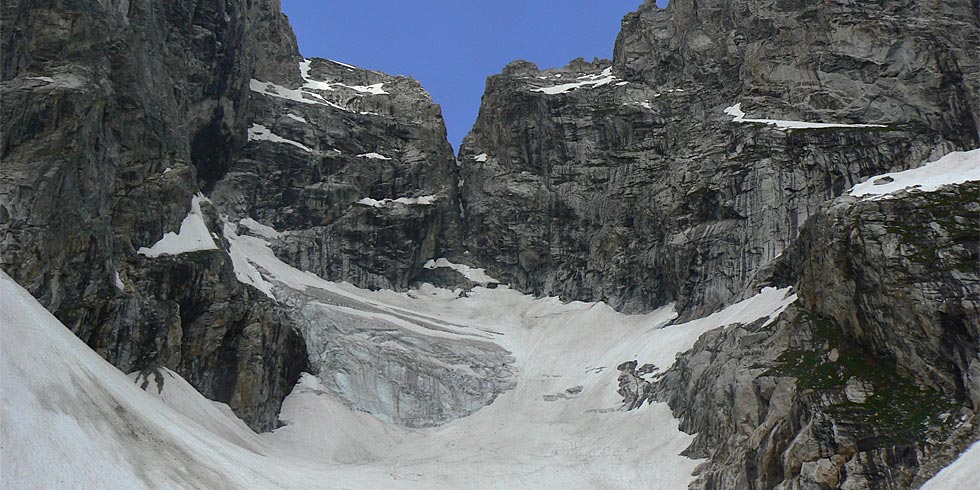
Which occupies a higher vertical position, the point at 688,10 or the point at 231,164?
the point at 688,10

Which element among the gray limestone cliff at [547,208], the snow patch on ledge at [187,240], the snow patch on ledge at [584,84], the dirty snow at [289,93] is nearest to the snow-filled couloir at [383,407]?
the gray limestone cliff at [547,208]

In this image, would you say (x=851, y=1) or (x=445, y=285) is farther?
(x=445, y=285)

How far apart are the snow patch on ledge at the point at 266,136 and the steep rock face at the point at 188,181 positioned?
0.22m

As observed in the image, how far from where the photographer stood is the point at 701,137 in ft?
246

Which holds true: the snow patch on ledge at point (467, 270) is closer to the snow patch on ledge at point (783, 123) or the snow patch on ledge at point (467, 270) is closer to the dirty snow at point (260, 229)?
the dirty snow at point (260, 229)

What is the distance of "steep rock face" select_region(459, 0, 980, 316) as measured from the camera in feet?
212

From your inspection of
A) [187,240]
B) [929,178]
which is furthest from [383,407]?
[929,178]

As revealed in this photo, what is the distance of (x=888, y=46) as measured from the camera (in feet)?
227

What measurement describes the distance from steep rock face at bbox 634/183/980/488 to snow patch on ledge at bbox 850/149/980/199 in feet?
3.68

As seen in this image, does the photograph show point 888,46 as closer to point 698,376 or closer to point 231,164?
point 698,376

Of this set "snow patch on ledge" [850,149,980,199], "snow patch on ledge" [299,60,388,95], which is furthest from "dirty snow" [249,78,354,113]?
"snow patch on ledge" [850,149,980,199]

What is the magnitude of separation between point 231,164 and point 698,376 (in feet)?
196

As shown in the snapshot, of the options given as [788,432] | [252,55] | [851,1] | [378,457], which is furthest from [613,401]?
[252,55]

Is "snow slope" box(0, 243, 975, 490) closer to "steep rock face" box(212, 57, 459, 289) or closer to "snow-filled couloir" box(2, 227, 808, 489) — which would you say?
"snow-filled couloir" box(2, 227, 808, 489)
